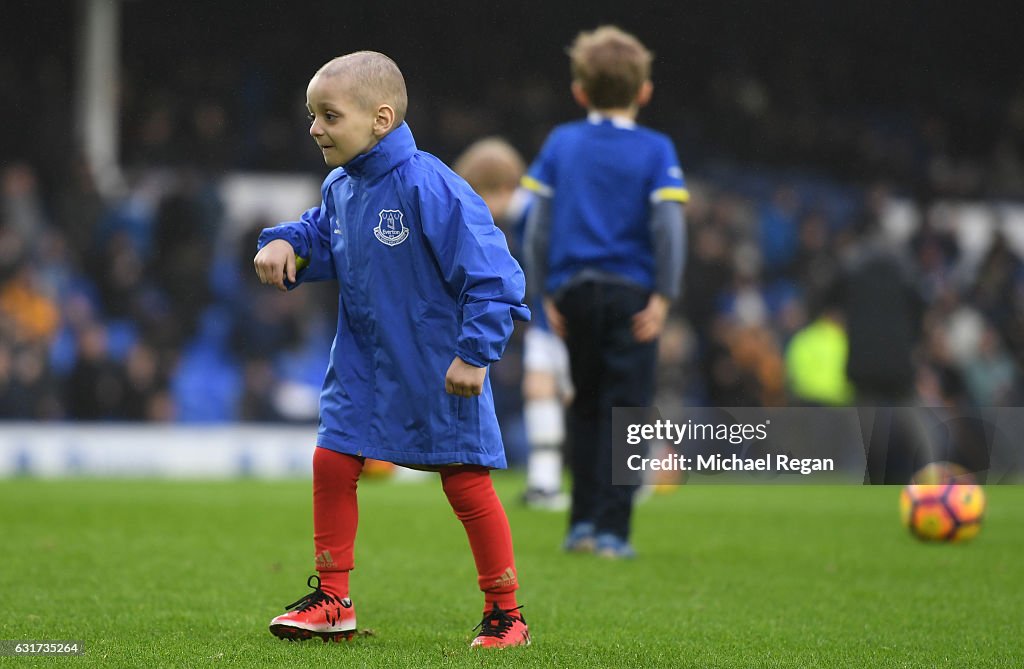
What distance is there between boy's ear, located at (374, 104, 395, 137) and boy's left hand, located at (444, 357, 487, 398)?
0.64 metres

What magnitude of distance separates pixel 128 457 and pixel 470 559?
7.18 m

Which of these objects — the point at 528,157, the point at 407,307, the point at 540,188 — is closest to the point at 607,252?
the point at 540,188

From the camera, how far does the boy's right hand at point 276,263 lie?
3.76 meters

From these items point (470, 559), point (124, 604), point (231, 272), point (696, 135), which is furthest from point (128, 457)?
point (696, 135)

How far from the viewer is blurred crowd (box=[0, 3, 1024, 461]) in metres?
13.5

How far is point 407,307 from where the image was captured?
12.3 feet

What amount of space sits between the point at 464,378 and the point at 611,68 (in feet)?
8.45

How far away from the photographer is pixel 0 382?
41.2 feet

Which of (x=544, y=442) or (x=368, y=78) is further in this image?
(x=544, y=442)

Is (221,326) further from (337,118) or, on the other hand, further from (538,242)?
(337,118)

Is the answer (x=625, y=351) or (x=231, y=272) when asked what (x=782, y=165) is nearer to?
(x=231, y=272)

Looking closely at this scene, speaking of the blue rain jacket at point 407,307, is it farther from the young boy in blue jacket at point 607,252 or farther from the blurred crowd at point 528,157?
the blurred crowd at point 528,157

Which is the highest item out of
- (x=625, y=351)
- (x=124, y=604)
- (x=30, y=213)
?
(x=30, y=213)

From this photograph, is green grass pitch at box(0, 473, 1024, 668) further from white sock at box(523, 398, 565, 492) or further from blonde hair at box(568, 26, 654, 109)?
blonde hair at box(568, 26, 654, 109)
